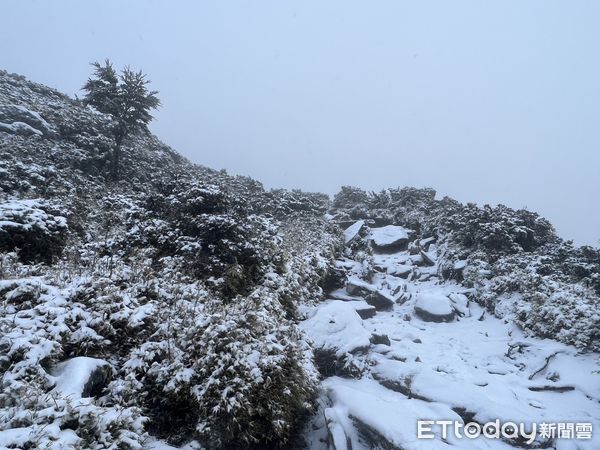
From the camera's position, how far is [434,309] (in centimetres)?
1329

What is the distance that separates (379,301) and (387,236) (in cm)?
899

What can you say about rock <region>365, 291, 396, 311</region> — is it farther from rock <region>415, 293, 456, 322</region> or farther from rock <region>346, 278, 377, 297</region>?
rock <region>415, 293, 456, 322</region>

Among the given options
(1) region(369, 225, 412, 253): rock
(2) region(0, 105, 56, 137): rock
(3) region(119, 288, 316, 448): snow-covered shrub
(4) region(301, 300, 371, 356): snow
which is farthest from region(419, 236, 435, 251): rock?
(2) region(0, 105, 56, 137): rock

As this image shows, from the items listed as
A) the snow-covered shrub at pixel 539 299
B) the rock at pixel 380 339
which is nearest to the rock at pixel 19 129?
the rock at pixel 380 339

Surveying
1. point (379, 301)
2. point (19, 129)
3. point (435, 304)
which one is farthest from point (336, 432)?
point (19, 129)

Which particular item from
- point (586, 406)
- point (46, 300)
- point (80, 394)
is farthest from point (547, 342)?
point (46, 300)

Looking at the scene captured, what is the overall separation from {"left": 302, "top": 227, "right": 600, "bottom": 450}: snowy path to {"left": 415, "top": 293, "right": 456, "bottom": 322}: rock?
0.13 feet

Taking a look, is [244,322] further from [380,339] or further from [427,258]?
[427,258]

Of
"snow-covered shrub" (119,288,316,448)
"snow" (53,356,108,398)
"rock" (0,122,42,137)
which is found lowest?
"snow" (53,356,108,398)

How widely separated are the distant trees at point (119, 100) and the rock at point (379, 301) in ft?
47.6

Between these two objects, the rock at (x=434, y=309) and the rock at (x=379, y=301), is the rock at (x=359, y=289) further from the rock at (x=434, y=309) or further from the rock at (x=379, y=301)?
the rock at (x=434, y=309)

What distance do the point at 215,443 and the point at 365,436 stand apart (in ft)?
8.89

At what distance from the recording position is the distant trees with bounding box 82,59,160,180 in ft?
61.4

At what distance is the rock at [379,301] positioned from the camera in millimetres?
14156
